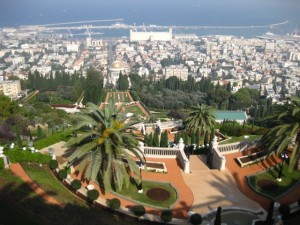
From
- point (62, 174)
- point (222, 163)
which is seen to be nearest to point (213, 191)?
point (222, 163)

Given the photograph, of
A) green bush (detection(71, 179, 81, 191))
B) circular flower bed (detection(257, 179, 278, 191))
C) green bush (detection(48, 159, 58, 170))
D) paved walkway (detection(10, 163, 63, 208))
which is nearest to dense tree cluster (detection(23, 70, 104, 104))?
green bush (detection(48, 159, 58, 170))

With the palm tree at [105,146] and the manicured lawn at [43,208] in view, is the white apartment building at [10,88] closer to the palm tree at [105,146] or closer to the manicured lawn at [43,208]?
the manicured lawn at [43,208]

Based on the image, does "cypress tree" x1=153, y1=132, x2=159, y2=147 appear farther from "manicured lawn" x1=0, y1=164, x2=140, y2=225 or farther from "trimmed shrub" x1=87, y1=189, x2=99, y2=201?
"trimmed shrub" x1=87, y1=189, x2=99, y2=201

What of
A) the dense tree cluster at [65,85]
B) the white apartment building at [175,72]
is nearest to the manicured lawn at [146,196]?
the dense tree cluster at [65,85]

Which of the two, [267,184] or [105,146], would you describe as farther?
[267,184]

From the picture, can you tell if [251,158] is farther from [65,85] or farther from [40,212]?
[65,85]

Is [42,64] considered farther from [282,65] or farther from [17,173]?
[17,173]
